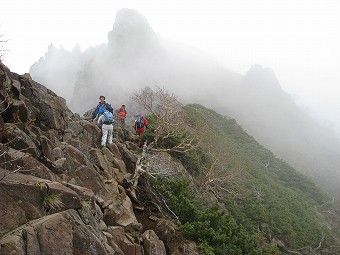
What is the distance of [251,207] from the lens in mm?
22000

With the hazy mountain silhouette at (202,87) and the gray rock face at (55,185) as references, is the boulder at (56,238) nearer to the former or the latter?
the gray rock face at (55,185)

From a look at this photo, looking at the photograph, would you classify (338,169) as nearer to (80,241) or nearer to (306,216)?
(306,216)

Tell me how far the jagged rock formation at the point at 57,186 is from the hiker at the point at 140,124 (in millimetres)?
4749

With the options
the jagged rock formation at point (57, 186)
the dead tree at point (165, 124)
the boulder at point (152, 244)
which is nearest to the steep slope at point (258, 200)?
the dead tree at point (165, 124)

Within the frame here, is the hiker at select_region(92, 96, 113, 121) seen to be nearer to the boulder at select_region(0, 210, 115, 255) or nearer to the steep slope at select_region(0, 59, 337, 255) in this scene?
the steep slope at select_region(0, 59, 337, 255)

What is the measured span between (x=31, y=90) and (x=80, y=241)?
7413mm

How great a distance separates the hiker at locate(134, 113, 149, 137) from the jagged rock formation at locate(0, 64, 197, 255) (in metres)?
4.75

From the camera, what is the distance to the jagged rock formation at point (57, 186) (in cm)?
595

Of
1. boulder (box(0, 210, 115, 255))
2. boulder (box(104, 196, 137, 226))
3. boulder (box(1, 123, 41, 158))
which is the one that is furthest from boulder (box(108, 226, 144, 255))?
boulder (box(1, 123, 41, 158))

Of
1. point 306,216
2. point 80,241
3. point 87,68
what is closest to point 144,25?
point 87,68

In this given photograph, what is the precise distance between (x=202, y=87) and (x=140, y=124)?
63.2m

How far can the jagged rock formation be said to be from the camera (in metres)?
5.95

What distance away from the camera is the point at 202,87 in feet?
266

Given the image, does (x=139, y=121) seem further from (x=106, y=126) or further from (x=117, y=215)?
(x=117, y=215)
